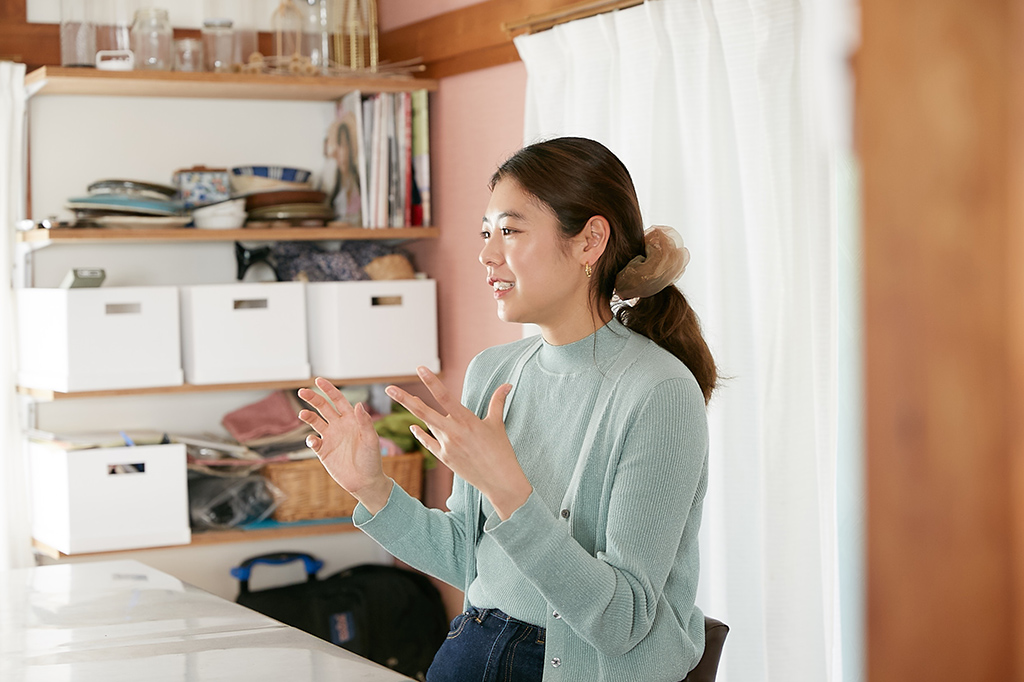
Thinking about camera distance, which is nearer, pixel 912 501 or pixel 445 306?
pixel 912 501

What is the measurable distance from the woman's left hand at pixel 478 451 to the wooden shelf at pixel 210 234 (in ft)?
5.39

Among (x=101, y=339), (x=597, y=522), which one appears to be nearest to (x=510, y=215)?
(x=597, y=522)

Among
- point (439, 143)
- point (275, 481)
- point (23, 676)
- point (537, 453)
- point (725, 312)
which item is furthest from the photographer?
point (439, 143)

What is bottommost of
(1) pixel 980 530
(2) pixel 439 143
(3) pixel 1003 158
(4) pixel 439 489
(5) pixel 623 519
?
(4) pixel 439 489

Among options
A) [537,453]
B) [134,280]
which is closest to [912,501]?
[537,453]

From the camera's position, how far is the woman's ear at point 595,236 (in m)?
1.59

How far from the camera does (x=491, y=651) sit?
59.6 inches

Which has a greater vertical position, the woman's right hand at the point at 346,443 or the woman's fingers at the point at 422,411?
the woman's fingers at the point at 422,411

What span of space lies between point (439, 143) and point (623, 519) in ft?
6.38

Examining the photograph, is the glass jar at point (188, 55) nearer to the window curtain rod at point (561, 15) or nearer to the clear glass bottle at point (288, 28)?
the clear glass bottle at point (288, 28)

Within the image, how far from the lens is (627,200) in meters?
1.62

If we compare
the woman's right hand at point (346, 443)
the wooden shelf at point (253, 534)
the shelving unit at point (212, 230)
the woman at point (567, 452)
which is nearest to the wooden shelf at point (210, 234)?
the shelving unit at point (212, 230)

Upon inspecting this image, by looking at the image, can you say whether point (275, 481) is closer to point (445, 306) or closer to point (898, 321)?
point (445, 306)

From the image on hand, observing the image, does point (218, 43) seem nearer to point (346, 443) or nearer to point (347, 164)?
point (347, 164)
